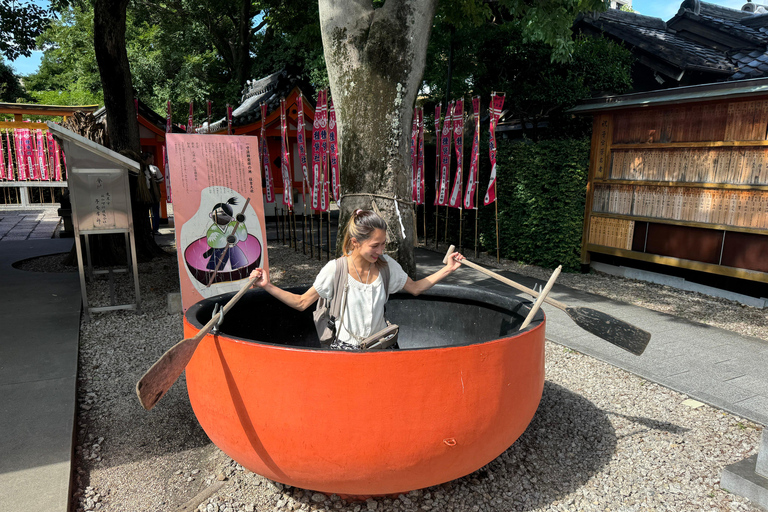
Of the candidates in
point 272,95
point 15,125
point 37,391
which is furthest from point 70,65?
point 37,391

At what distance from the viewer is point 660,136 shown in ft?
26.5

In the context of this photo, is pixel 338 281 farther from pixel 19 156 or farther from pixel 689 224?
pixel 19 156

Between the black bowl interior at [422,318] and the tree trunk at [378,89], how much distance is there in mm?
1700

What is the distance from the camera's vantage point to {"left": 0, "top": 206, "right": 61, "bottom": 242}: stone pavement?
43.1 feet

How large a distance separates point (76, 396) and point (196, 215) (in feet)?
7.77

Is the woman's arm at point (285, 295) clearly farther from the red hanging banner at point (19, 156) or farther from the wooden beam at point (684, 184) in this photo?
the red hanging banner at point (19, 156)

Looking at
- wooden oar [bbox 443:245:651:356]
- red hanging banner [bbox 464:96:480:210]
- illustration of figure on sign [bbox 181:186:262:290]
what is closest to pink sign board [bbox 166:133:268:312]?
illustration of figure on sign [bbox 181:186:262:290]

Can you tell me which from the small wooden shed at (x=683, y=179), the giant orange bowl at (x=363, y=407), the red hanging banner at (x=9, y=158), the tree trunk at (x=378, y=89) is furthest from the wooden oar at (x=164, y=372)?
the red hanging banner at (x=9, y=158)

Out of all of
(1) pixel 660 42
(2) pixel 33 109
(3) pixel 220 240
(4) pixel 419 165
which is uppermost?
(1) pixel 660 42

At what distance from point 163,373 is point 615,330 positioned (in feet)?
8.31

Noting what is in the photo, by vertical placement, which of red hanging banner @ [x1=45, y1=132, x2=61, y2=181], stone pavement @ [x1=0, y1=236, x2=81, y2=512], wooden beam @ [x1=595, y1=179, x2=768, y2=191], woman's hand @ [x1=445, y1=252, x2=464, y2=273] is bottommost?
stone pavement @ [x1=0, y1=236, x2=81, y2=512]

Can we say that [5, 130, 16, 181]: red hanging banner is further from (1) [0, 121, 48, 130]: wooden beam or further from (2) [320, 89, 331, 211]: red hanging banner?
(2) [320, 89, 331, 211]: red hanging banner

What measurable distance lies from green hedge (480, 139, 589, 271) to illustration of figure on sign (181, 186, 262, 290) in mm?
5451

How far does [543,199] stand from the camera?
30.5ft
